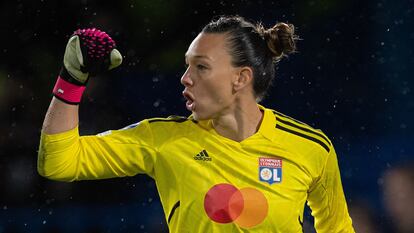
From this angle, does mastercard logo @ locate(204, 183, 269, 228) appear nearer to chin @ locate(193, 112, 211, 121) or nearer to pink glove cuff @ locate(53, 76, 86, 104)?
chin @ locate(193, 112, 211, 121)

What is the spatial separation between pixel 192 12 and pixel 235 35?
2951 mm

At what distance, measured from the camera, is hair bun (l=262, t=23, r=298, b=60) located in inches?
110

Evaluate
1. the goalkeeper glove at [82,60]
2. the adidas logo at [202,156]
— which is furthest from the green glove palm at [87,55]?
the adidas logo at [202,156]

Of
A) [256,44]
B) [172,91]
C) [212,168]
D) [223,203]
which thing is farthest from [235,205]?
[172,91]

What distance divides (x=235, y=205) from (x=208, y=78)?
45cm

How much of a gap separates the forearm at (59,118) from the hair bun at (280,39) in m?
0.82

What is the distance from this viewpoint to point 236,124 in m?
2.74

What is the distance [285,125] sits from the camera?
9.25 feet

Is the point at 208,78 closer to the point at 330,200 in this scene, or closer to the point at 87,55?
the point at 87,55

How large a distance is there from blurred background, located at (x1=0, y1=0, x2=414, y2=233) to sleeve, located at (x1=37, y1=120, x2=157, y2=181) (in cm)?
249

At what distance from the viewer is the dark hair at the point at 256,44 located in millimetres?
2707

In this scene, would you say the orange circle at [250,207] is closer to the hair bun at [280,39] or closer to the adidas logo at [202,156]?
the adidas logo at [202,156]

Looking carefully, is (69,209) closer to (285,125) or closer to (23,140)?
(23,140)

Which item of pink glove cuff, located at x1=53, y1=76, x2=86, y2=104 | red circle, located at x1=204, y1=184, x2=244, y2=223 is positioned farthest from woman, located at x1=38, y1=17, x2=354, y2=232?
pink glove cuff, located at x1=53, y1=76, x2=86, y2=104
